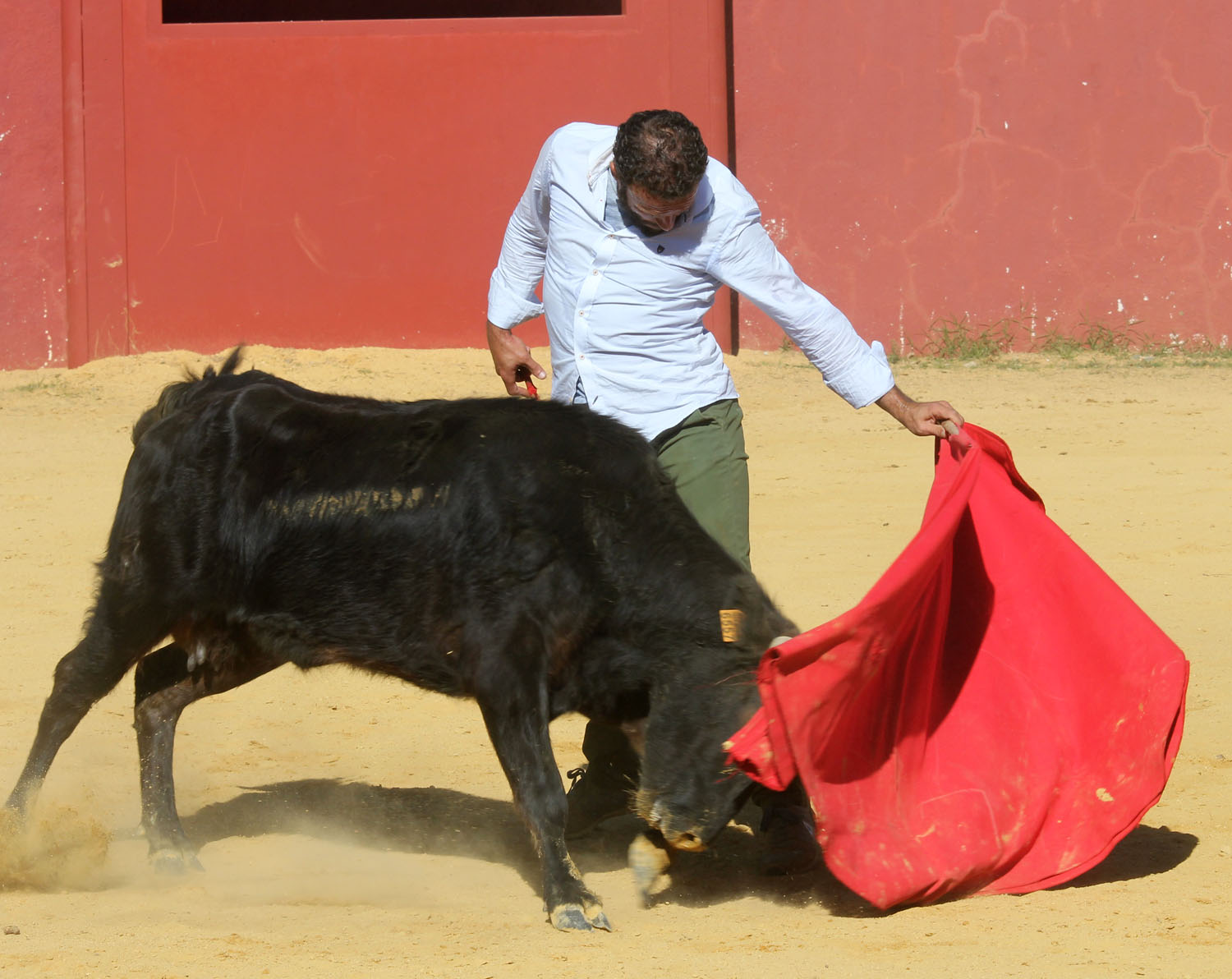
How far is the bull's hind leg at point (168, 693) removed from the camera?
449cm

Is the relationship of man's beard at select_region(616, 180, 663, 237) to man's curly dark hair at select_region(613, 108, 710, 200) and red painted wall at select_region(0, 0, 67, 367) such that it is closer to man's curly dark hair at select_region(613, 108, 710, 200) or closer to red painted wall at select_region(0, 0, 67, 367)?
man's curly dark hair at select_region(613, 108, 710, 200)

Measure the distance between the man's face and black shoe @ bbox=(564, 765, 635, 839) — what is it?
1577 mm

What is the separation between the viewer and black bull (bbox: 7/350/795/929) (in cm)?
399

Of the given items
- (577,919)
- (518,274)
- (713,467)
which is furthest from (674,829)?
(518,274)

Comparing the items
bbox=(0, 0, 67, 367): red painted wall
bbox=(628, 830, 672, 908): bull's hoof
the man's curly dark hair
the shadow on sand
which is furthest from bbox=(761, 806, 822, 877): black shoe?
bbox=(0, 0, 67, 367): red painted wall

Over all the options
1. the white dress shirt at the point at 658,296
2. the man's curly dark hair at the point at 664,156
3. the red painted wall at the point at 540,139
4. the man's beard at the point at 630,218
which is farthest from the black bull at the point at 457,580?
the red painted wall at the point at 540,139

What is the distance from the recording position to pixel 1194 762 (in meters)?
4.96

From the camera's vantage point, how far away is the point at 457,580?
4.09 metres

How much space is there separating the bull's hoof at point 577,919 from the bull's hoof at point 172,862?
1145mm

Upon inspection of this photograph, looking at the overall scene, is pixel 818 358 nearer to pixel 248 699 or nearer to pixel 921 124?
pixel 248 699

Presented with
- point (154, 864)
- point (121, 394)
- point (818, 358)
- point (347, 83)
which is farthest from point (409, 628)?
point (347, 83)

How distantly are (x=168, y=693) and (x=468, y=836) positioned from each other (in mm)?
965

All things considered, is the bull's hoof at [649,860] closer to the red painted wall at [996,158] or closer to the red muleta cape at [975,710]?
the red muleta cape at [975,710]

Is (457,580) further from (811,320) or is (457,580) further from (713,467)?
(811,320)
